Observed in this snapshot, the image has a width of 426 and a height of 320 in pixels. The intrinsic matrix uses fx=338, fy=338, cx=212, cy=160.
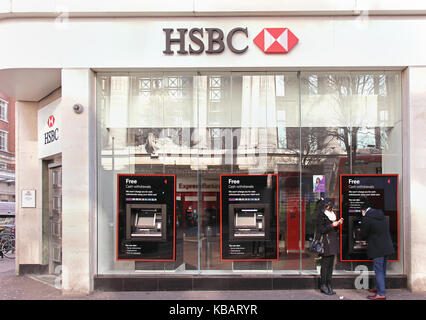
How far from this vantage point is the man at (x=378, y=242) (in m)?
5.88

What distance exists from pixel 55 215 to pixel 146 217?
2.55m

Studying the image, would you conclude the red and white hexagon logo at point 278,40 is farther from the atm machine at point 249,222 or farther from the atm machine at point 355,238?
the atm machine at point 355,238

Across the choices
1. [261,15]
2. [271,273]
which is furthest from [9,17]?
[271,273]

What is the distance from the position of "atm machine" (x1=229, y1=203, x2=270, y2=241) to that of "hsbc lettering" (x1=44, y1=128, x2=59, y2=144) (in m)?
4.12

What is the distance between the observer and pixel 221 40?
652 cm

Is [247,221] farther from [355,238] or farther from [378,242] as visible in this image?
[378,242]

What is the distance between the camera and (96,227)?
669 centimetres

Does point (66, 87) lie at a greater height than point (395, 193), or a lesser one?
greater

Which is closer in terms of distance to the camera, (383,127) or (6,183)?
(383,127)

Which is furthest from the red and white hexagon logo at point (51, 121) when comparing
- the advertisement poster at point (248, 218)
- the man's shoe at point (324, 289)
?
the man's shoe at point (324, 289)

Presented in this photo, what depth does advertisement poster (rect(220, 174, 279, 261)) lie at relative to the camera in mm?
6699

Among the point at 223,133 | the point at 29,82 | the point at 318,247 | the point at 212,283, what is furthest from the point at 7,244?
the point at 318,247

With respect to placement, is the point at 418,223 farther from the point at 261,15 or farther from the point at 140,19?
the point at 140,19

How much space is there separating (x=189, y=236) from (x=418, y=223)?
4.38 meters
